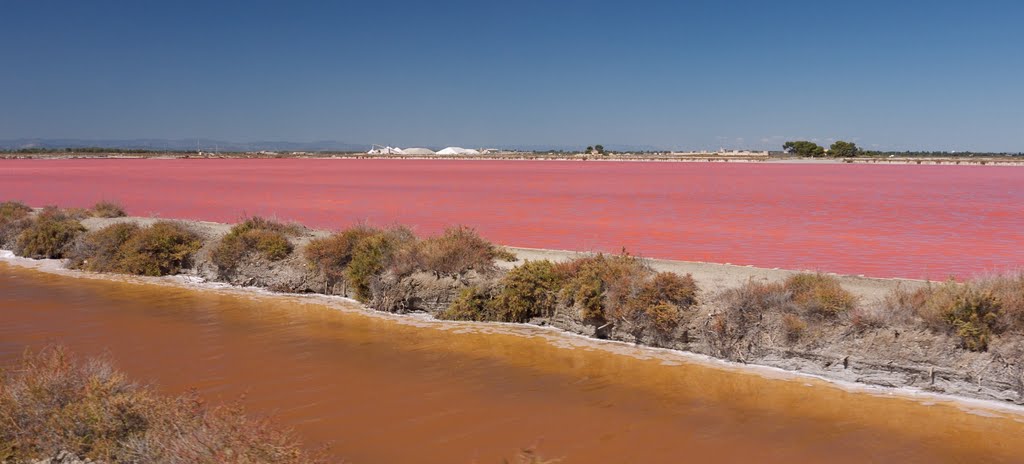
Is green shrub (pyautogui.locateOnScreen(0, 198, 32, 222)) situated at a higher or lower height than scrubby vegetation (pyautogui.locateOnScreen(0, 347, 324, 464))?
lower

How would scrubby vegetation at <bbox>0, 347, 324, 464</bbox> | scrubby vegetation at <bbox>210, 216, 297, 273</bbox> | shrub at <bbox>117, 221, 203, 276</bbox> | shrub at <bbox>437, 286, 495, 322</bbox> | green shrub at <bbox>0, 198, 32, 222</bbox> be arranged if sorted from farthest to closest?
green shrub at <bbox>0, 198, 32, 222</bbox>, shrub at <bbox>117, 221, 203, 276</bbox>, scrubby vegetation at <bbox>210, 216, 297, 273</bbox>, shrub at <bbox>437, 286, 495, 322</bbox>, scrubby vegetation at <bbox>0, 347, 324, 464</bbox>

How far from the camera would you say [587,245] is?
57.0 feet

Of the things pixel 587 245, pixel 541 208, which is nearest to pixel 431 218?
pixel 541 208

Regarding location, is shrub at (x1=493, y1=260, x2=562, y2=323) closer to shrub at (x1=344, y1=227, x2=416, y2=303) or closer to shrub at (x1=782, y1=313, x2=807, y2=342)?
shrub at (x1=344, y1=227, x2=416, y2=303)

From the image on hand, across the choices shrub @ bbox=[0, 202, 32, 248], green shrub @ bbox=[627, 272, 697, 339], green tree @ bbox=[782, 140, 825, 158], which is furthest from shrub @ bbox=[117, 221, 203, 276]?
green tree @ bbox=[782, 140, 825, 158]

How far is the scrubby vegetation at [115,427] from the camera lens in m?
5.10

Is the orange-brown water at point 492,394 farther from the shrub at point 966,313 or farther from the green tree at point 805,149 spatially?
the green tree at point 805,149

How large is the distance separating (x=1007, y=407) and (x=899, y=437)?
1.54m

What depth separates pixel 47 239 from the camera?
1775 centimetres

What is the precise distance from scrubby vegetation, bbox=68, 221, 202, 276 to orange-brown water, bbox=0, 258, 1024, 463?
3.28 meters

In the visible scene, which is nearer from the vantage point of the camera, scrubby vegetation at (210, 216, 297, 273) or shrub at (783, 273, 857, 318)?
shrub at (783, 273, 857, 318)

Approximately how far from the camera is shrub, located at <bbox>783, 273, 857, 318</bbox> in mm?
9320

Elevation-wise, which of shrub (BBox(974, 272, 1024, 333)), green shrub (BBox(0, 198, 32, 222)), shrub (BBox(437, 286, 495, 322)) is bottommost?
shrub (BBox(437, 286, 495, 322))

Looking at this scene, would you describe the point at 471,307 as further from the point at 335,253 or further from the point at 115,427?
the point at 115,427
